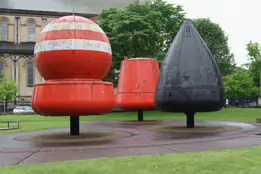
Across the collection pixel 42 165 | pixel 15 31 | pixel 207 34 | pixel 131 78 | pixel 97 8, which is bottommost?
pixel 42 165

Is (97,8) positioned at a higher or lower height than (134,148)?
higher

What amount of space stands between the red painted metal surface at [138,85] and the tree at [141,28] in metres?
11.6

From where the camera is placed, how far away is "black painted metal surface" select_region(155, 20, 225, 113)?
50.1 ft

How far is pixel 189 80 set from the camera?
15.4m

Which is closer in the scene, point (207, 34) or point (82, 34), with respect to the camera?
point (82, 34)

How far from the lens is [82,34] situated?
44.6 ft

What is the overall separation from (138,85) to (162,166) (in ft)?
49.7

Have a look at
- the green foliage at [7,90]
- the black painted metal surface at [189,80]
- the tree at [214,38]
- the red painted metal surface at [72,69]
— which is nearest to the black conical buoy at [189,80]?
the black painted metal surface at [189,80]

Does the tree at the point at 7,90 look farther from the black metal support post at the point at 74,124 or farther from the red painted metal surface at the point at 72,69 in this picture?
the red painted metal surface at the point at 72,69

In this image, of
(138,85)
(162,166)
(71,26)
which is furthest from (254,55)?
(162,166)

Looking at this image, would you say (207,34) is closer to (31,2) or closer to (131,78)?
(131,78)

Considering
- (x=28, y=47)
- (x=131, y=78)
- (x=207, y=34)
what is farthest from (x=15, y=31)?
(x=131, y=78)

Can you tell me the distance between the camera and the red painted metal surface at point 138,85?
22594mm

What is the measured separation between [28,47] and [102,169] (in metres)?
60.1
